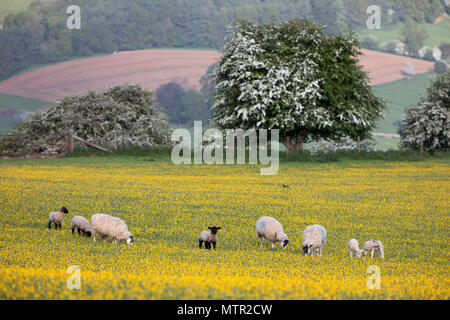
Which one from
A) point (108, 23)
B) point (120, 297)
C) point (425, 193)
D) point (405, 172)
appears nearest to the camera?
point (120, 297)

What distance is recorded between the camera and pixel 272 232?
59.6 ft

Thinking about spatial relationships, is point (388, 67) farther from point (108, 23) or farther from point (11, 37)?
point (11, 37)

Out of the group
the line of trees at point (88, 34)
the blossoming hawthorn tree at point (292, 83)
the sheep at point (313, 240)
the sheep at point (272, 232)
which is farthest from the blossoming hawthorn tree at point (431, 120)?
the line of trees at point (88, 34)

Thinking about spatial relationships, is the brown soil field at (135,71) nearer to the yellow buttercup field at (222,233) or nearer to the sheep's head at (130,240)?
the yellow buttercup field at (222,233)

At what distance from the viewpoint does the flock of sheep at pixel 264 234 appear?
676 inches

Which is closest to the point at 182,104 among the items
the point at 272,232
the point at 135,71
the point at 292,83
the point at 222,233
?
the point at 135,71

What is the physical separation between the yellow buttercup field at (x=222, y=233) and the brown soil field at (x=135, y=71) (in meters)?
120

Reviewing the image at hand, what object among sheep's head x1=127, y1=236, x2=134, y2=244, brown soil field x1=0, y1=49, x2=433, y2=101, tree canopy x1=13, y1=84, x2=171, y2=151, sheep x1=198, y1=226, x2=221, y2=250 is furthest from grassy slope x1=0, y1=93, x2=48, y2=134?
sheep x1=198, y1=226, x2=221, y2=250

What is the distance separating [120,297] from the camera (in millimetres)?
9695

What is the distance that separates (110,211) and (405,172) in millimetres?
27184

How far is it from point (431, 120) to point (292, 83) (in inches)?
694

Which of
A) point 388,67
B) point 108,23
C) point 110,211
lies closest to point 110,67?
point 108,23

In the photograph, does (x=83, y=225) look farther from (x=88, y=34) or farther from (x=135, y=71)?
(x=88, y=34)

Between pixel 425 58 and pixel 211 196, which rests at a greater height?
pixel 425 58
